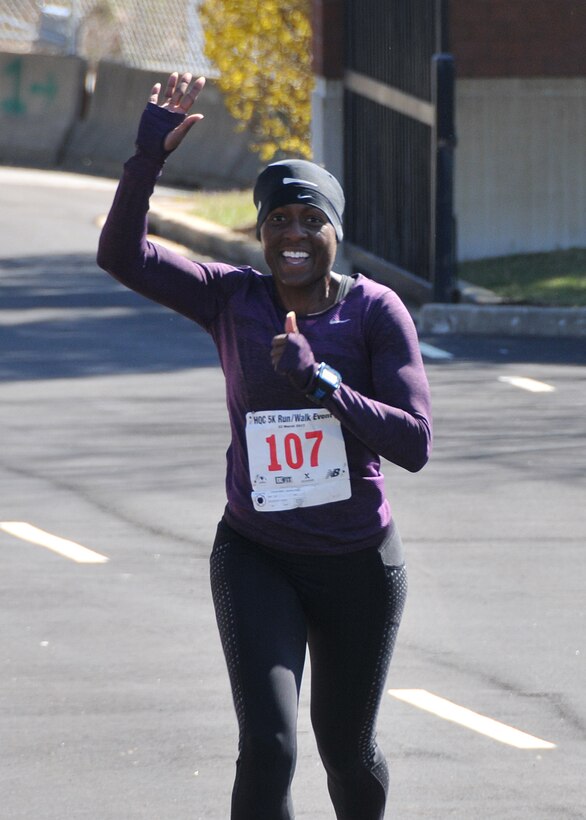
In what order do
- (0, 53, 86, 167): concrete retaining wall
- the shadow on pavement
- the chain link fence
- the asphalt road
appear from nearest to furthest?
the asphalt road
the shadow on pavement
(0, 53, 86, 167): concrete retaining wall
the chain link fence

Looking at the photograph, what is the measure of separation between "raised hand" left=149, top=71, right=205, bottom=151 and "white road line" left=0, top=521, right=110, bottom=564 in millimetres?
3748

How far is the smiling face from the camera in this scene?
14.1ft

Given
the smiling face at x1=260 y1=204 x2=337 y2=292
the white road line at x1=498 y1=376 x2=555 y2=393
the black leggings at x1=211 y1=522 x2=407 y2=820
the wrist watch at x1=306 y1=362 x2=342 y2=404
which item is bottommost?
the white road line at x1=498 y1=376 x2=555 y2=393

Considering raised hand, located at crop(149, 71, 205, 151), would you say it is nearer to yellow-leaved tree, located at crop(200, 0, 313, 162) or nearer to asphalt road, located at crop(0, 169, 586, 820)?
asphalt road, located at crop(0, 169, 586, 820)

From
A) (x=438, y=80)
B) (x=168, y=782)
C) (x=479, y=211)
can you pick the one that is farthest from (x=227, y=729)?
(x=479, y=211)

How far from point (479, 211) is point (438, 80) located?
10.9 feet

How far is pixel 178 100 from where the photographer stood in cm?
449

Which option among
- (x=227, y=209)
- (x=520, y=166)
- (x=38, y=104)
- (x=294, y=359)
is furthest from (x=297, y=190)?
(x=38, y=104)

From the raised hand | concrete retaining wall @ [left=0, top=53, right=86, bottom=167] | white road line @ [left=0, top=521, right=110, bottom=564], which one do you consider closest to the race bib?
the raised hand

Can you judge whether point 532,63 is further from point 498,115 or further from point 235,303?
point 235,303

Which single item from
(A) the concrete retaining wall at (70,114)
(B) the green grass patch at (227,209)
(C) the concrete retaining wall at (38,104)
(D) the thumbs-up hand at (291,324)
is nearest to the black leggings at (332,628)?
(D) the thumbs-up hand at (291,324)

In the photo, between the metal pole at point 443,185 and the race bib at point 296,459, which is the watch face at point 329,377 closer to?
the race bib at point 296,459

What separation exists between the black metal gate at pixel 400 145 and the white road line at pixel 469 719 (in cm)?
974

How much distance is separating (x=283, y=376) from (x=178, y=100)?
750 mm
